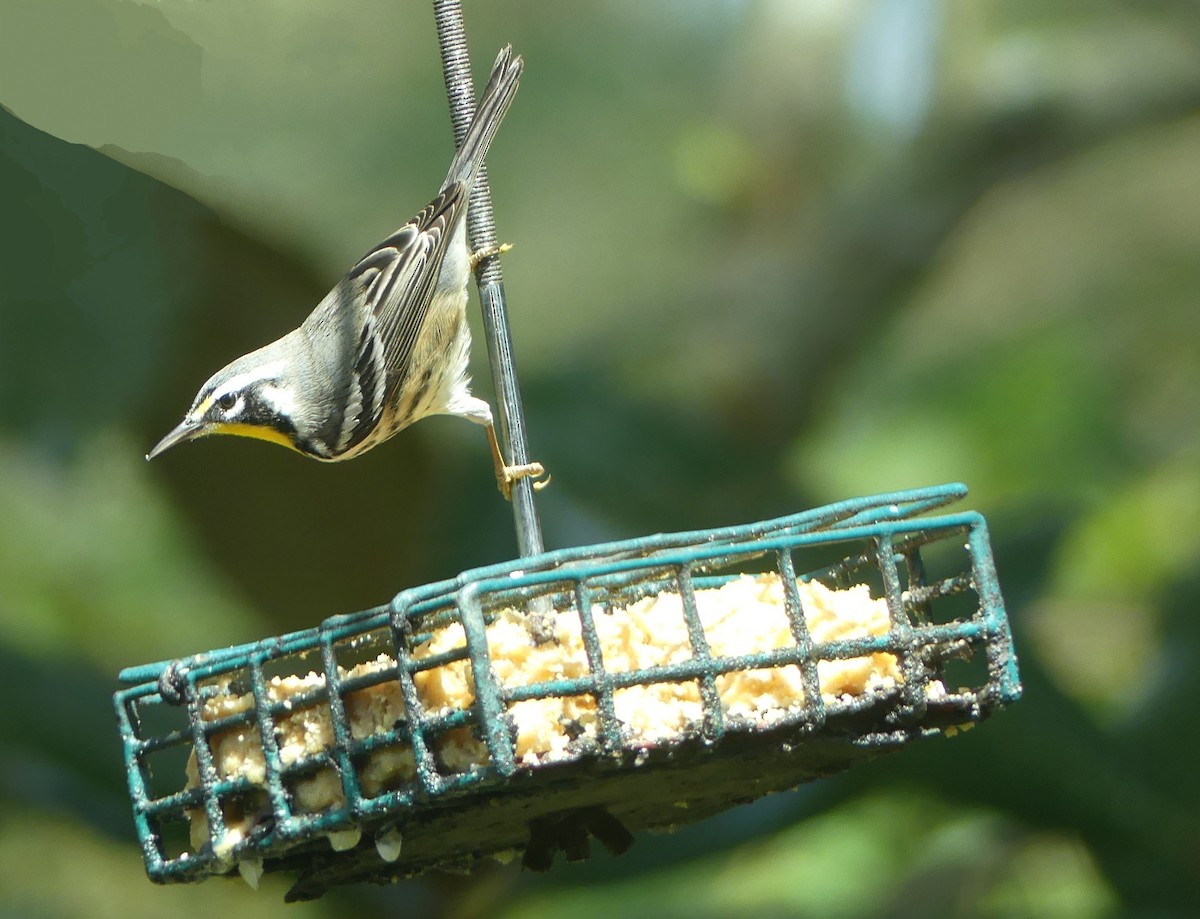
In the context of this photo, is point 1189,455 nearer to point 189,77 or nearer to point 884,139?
point 884,139

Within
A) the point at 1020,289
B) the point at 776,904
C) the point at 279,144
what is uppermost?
the point at 279,144

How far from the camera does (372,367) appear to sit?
125 inches

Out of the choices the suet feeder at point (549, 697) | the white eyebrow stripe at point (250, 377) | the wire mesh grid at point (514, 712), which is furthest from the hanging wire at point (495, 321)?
the white eyebrow stripe at point (250, 377)

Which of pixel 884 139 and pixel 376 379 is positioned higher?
pixel 884 139

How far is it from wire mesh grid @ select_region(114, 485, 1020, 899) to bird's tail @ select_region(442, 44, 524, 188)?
1026 mm

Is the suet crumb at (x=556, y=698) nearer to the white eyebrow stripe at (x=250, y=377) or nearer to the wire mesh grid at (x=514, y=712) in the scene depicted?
the wire mesh grid at (x=514, y=712)

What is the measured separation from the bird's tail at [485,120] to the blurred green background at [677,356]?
1.95 m

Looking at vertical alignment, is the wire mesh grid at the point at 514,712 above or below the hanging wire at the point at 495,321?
below

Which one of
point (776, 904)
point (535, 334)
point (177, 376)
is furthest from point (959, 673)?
point (177, 376)

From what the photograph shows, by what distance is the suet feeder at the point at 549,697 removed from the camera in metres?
1.81

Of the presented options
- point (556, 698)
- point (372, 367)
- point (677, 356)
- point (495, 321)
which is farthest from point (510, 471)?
point (677, 356)

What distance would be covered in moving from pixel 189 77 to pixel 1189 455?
4158 mm

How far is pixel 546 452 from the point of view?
5125 millimetres

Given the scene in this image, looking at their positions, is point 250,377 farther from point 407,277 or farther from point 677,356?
point 677,356
